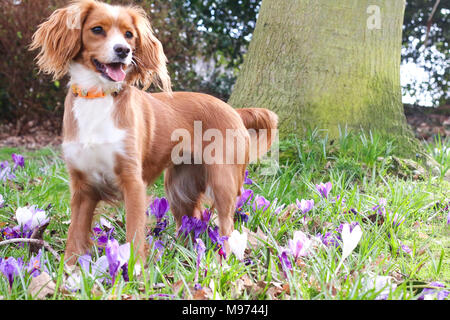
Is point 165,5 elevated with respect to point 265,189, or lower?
elevated

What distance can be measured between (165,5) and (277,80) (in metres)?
3.66

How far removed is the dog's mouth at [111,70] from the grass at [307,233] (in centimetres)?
90

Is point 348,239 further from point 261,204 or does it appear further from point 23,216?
point 23,216

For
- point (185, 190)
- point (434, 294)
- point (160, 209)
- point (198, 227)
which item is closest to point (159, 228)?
point (160, 209)

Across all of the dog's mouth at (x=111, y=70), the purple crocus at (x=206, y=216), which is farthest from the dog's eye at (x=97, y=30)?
the purple crocus at (x=206, y=216)

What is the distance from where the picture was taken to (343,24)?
4527 mm

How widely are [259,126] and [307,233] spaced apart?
0.82 m

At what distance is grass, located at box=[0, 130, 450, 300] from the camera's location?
204 centimetres

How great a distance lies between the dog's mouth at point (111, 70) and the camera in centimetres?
256

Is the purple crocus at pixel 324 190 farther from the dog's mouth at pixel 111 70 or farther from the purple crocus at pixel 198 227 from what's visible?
the dog's mouth at pixel 111 70

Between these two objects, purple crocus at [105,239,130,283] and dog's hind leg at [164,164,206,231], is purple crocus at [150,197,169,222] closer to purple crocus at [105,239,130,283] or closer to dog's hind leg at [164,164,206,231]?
dog's hind leg at [164,164,206,231]

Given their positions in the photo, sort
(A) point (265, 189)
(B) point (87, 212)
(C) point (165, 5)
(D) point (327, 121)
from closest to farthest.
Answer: (B) point (87, 212) < (A) point (265, 189) < (D) point (327, 121) < (C) point (165, 5)
